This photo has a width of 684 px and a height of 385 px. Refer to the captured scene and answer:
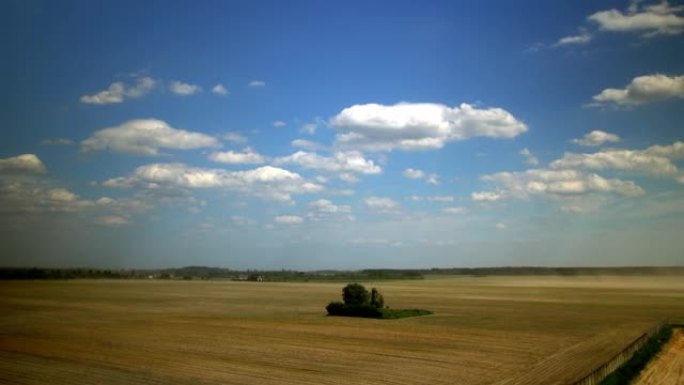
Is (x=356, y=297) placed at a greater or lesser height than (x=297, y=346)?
greater

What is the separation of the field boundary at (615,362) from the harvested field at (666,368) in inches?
54.5

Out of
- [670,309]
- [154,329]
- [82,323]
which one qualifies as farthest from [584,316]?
[82,323]

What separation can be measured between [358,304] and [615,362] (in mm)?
33142

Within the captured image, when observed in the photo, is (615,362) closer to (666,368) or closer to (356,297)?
(666,368)

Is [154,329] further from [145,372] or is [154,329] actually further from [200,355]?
[145,372]

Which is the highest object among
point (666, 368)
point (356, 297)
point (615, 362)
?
point (356, 297)

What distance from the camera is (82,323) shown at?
50500 mm

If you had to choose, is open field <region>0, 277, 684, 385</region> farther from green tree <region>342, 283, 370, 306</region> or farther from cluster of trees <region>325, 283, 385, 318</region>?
green tree <region>342, 283, 370, 306</region>

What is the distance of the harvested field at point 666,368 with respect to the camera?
89.7 ft

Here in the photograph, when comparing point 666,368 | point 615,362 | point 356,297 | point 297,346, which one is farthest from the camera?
point 356,297

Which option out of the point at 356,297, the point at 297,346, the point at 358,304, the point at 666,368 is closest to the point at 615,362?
the point at 666,368

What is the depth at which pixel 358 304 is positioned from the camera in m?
62.3

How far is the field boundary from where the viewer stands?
2609cm

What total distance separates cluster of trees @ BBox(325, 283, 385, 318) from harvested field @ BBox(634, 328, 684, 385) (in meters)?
28.1
